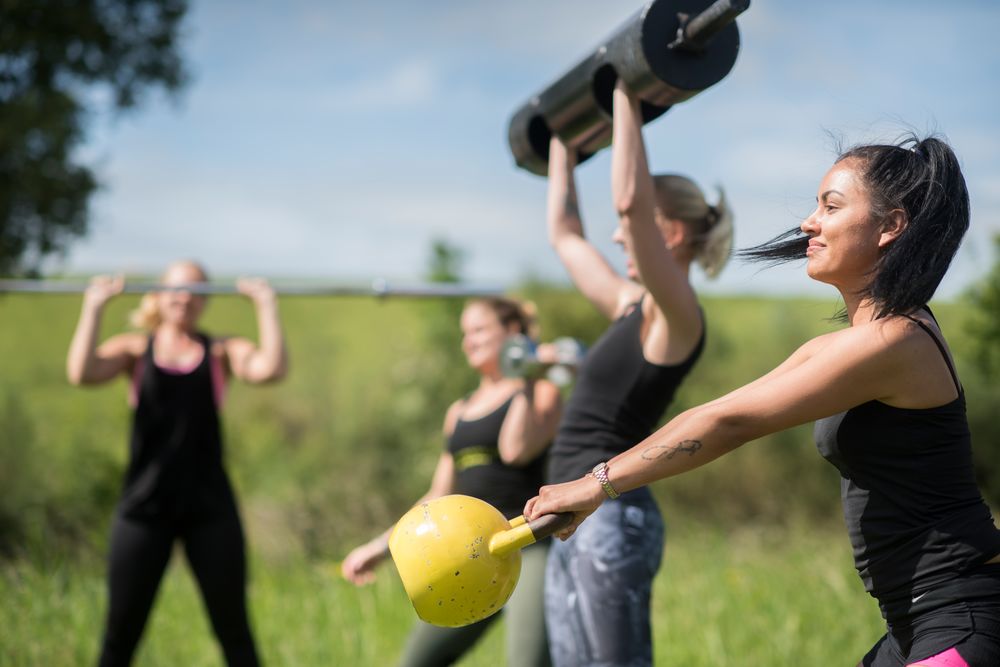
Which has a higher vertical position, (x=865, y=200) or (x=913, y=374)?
(x=865, y=200)

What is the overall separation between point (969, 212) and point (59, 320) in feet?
44.6

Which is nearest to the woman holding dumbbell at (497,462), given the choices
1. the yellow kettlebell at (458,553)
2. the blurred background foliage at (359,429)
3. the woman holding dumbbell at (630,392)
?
the woman holding dumbbell at (630,392)

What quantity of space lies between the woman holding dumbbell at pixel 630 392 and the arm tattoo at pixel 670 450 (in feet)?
2.57

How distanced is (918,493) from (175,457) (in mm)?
3180

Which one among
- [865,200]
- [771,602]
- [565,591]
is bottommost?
[771,602]

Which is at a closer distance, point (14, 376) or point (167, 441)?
point (167, 441)

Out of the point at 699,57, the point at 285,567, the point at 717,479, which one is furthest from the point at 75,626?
the point at 717,479

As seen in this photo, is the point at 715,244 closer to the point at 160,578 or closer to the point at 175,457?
the point at 175,457

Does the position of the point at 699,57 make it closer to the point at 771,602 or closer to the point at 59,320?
the point at 771,602

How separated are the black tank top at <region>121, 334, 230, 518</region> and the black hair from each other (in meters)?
3.07

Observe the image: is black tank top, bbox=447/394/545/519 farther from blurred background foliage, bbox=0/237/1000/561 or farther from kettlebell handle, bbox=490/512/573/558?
blurred background foliage, bbox=0/237/1000/561

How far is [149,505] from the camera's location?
13.7 ft

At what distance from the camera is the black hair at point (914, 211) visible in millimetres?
1933

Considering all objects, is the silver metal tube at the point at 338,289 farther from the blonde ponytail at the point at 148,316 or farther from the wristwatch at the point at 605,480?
the wristwatch at the point at 605,480
